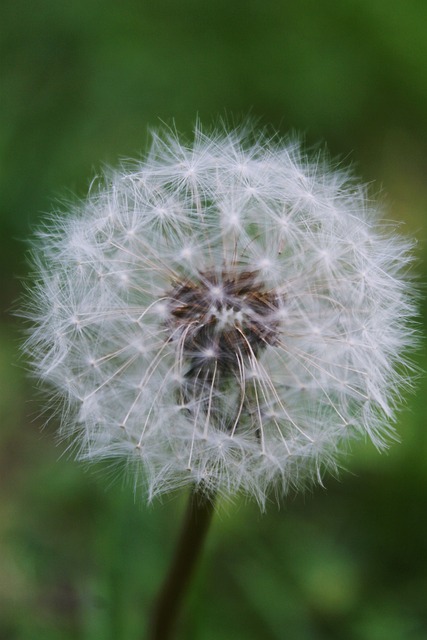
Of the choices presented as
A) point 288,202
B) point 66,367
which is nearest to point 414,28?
point 288,202

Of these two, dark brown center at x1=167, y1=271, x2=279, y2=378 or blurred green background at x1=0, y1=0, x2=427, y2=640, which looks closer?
dark brown center at x1=167, y1=271, x2=279, y2=378

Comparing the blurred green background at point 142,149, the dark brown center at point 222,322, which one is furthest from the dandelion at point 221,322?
the blurred green background at point 142,149

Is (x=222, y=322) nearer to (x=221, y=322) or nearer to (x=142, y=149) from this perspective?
(x=221, y=322)

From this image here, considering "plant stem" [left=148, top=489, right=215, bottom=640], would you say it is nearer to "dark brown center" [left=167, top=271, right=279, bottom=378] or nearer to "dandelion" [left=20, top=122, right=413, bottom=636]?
"dandelion" [left=20, top=122, right=413, bottom=636]

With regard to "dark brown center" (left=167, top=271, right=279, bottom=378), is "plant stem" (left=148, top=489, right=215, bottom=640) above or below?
below

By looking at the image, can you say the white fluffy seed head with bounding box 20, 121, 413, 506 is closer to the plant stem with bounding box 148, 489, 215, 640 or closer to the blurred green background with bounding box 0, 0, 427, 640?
the plant stem with bounding box 148, 489, 215, 640

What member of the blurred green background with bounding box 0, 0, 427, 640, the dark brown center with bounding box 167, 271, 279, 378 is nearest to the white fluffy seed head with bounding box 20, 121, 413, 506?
the dark brown center with bounding box 167, 271, 279, 378

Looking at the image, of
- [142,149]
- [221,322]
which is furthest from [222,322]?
[142,149]

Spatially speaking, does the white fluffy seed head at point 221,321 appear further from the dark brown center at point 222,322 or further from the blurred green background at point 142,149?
the blurred green background at point 142,149
